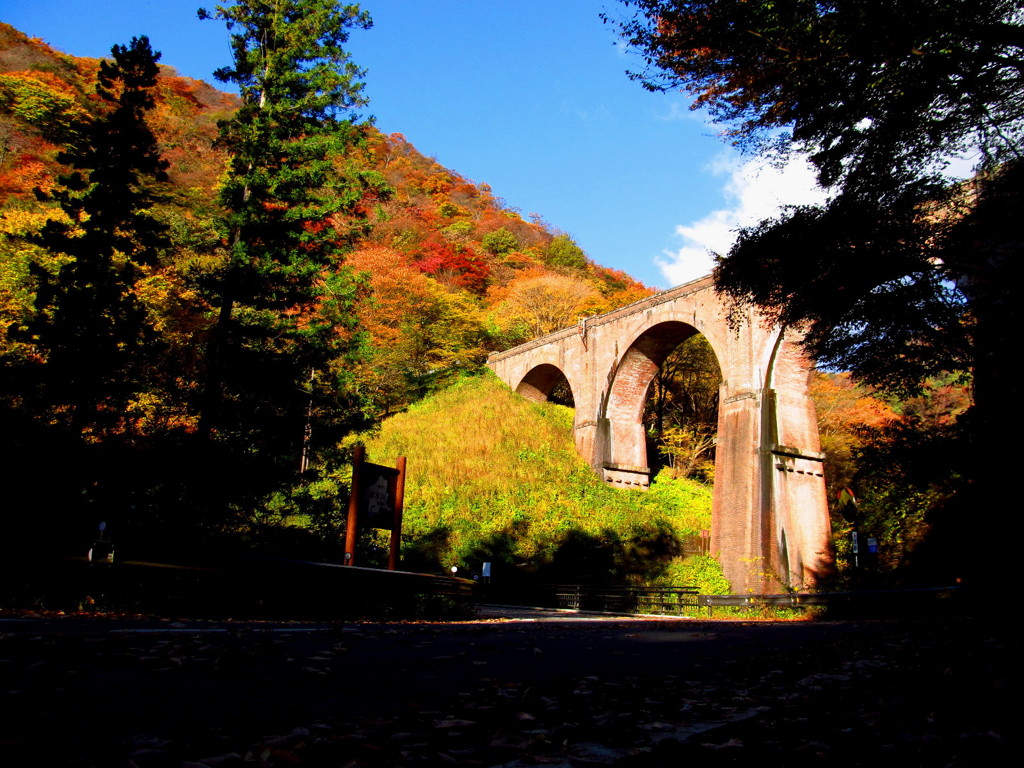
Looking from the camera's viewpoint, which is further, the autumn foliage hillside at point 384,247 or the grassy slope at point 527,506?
the grassy slope at point 527,506

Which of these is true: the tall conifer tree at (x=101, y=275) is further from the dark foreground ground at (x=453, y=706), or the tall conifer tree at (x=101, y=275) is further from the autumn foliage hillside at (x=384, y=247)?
the dark foreground ground at (x=453, y=706)

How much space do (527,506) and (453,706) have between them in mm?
22324

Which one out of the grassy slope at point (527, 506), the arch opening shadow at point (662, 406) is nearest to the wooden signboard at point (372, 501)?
the grassy slope at point (527, 506)

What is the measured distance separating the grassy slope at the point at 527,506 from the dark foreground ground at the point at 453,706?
1596cm

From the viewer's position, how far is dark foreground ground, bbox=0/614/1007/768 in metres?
1.69

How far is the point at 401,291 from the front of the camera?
113 ft

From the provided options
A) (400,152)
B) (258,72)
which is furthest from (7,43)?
(258,72)

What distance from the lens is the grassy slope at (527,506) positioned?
70.3 feet

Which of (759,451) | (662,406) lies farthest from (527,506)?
(662,406)

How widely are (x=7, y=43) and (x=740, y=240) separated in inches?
2467

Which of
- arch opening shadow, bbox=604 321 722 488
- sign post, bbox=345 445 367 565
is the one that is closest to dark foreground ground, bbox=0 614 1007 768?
sign post, bbox=345 445 367 565

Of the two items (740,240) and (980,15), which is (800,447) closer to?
(740,240)

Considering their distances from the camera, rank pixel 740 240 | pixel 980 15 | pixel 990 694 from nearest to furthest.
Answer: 1. pixel 990 694
2. pixel 980 15
3. pixel 740 240

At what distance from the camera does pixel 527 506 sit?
80.2ft
